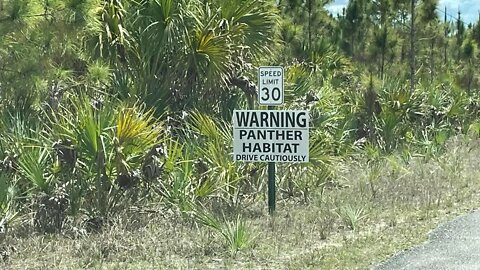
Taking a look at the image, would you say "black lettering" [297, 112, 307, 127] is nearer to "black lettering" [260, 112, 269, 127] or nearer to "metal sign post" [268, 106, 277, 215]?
"black lettering" [260, 112, 269, 127]

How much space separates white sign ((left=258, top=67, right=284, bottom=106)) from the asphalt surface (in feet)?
8.36

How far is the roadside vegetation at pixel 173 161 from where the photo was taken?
7.89 m

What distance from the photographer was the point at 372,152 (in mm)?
14133

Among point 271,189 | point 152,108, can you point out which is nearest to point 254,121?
point 271,189

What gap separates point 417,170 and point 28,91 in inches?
272

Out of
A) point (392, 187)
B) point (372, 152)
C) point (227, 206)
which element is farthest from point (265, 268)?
point (372, 152)

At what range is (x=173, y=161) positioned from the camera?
9414 millimetres

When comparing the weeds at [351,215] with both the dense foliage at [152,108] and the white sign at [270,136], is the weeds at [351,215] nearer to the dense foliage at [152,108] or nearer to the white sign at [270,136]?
the white sign at [270,136]

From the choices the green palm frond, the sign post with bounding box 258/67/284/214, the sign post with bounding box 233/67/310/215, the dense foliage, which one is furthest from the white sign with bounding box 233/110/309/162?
the green palm frond

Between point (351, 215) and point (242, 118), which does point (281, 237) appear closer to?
point (351, 215)

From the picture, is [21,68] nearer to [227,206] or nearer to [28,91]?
[28,91]

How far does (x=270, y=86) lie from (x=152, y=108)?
2384mm

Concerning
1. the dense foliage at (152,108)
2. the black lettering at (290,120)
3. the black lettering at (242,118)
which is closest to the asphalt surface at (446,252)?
the black lettering at (290,120)

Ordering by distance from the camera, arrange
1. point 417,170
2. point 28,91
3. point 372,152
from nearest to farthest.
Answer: point 28,91
point 417,170
point 372,152
